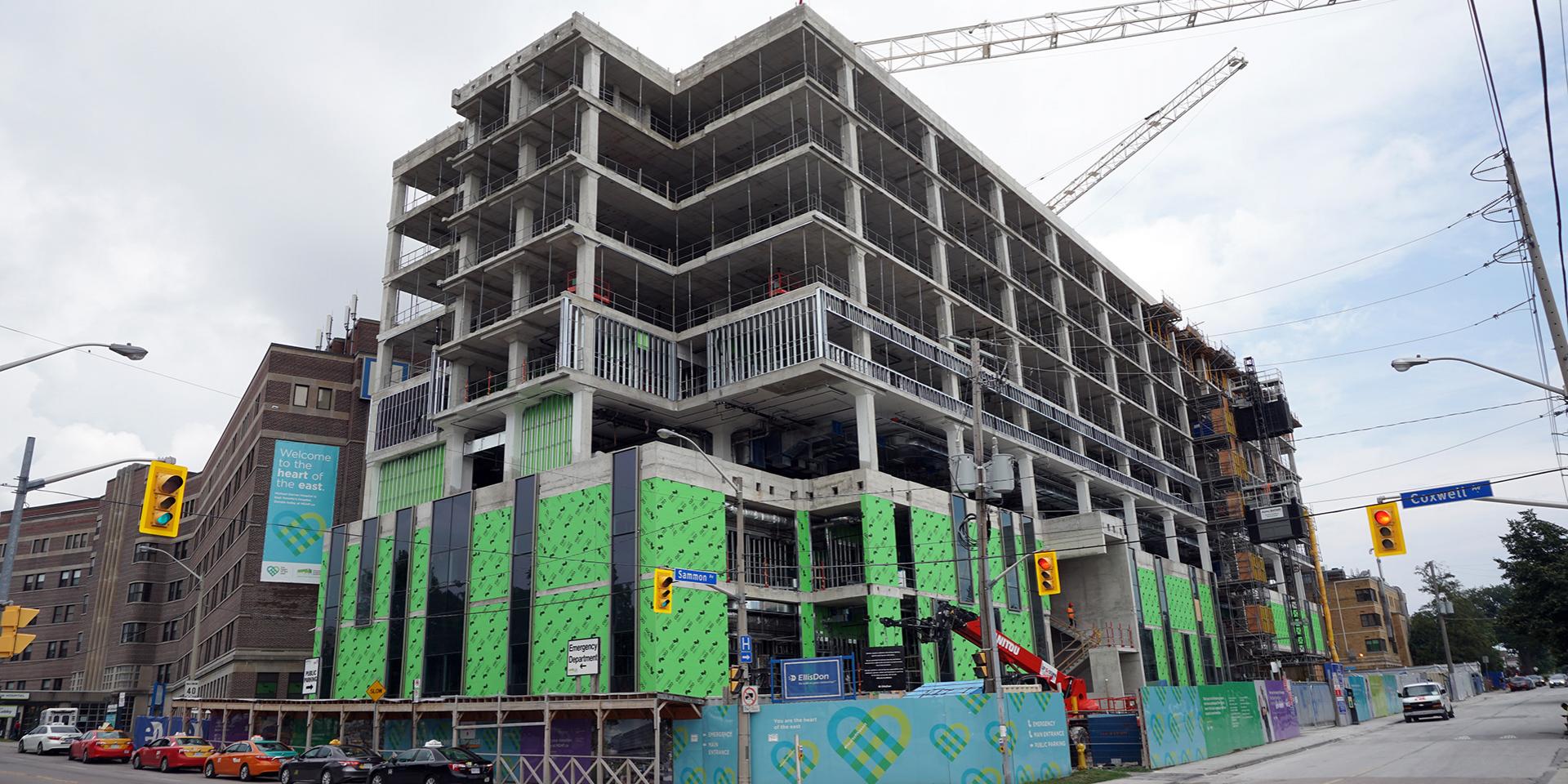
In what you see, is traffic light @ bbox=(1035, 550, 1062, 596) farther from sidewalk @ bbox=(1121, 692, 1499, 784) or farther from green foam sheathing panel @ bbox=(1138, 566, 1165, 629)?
green foam sheathing panel @ bbox=(1138, 566, 1165, 629)

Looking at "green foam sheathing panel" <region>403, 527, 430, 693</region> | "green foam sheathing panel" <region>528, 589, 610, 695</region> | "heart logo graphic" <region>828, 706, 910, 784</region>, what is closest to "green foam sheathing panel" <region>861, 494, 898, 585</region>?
"green foam sheathing panel" <region>528, 589, 610, 695</region>

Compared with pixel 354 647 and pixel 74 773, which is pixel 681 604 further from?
pixel 354 647

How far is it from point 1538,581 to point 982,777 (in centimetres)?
2632

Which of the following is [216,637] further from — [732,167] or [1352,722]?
[1352,722]

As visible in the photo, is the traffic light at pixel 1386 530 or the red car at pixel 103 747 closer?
the traffic light at pixel 1386 530

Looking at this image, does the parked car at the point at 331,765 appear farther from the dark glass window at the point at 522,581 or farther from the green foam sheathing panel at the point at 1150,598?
the green foam sheathing panel at the point at 1150,598

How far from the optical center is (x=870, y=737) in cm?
2817

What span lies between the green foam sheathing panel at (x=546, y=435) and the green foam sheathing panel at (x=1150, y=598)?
37.2m

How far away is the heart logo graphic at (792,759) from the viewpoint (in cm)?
2855

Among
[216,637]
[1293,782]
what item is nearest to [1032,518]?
[1293,782]

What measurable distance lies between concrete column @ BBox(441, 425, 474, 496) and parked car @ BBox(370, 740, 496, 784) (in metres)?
25.3

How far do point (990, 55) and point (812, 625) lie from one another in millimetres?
51658

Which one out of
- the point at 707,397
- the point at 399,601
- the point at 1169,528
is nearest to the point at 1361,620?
the point at 1169,528

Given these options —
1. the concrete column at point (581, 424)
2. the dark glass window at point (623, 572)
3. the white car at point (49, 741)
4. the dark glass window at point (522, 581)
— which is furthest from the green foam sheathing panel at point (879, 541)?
the white car at point (49, 741)
